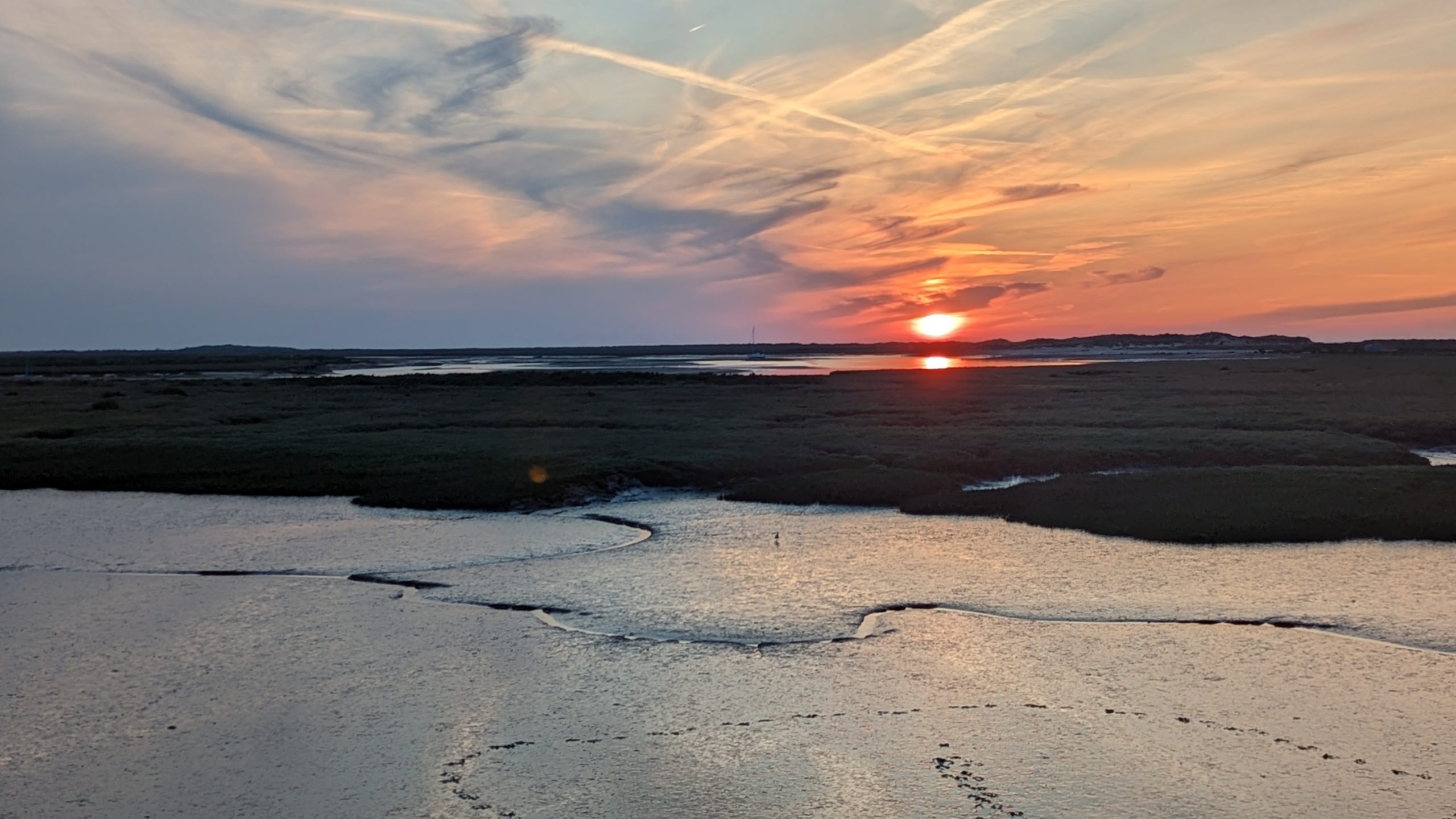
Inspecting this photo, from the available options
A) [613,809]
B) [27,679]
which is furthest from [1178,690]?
[27,679]

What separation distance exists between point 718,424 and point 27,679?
105 ft

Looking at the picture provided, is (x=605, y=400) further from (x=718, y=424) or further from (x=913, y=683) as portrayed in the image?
(x=913, y=683)

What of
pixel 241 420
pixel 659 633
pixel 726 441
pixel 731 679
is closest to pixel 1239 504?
pixel 659 633

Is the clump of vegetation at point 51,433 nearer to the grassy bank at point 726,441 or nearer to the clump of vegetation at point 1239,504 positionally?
the grassy bank at point 726,441

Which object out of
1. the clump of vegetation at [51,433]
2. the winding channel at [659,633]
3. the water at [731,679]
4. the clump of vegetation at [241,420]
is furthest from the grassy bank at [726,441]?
the winding channel at [659,633]

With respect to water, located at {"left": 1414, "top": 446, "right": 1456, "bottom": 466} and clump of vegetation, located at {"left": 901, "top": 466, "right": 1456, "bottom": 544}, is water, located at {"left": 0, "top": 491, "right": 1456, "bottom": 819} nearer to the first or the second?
clump of vegetation, located at {"left": 901, "top": 466, "right": 1456, "bottom": 544}

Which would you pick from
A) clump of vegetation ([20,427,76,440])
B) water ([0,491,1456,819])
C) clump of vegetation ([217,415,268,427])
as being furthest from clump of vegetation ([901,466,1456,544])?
clump of vegetation ([20,427,76,440])

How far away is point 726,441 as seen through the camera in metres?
37.8

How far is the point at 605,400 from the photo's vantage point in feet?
196

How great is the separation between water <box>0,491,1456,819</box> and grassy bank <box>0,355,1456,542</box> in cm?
623

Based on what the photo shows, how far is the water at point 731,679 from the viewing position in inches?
402

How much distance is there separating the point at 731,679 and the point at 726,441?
24.3 m

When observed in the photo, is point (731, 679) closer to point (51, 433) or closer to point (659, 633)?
point (659, 633)

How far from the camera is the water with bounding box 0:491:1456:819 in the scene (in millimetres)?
10203
